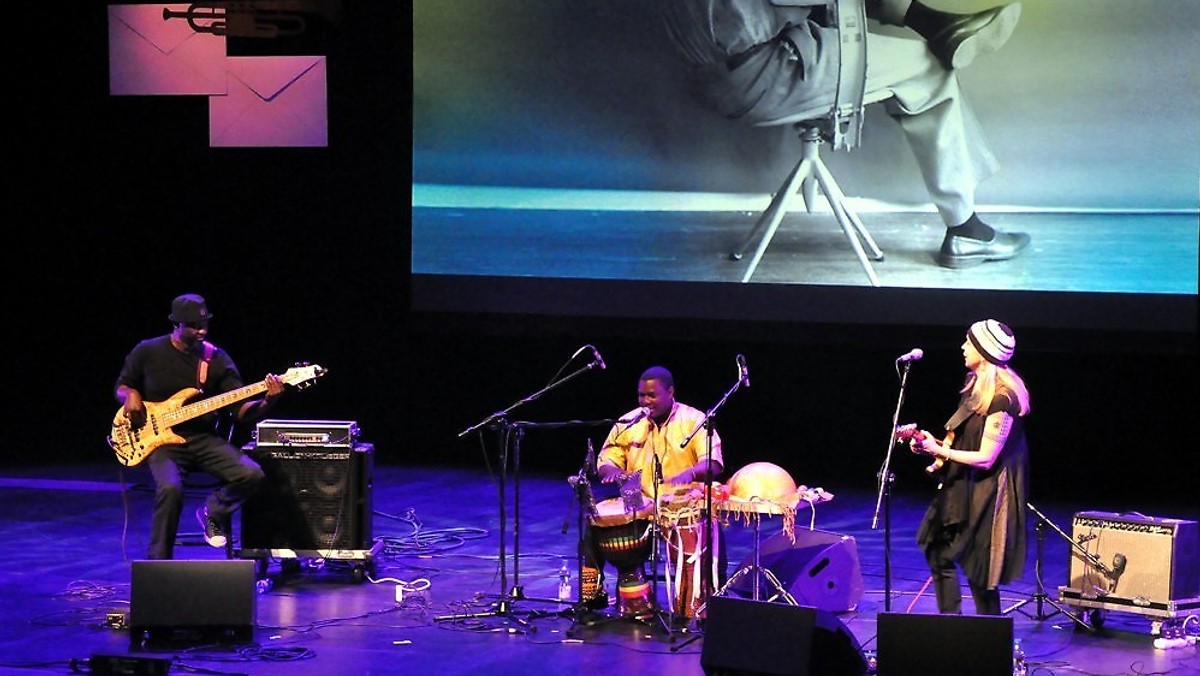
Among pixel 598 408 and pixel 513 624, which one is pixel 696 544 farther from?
pixel 598 408

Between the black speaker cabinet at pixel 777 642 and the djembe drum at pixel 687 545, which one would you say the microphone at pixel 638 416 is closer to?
the djembe drum at pixel 687 545

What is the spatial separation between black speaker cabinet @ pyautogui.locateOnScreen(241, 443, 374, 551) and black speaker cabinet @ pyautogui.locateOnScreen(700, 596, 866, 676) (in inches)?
121

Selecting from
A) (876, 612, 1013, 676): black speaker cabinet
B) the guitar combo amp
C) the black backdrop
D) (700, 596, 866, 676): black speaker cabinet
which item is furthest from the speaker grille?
the black backdrop

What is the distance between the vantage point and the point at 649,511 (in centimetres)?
791

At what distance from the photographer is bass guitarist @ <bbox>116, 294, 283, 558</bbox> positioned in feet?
29.2

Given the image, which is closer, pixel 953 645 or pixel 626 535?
pixel 953 645

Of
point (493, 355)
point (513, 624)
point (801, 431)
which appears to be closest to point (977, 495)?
point (513, 624)

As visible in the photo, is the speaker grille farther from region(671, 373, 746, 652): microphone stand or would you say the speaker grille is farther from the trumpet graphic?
the trumpet graphic

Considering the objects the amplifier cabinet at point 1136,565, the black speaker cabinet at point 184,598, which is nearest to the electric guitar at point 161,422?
the black speaker cabinet at point 184,598

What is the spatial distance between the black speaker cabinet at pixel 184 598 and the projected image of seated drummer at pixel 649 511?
5.75 feet

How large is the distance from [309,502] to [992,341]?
404 cm

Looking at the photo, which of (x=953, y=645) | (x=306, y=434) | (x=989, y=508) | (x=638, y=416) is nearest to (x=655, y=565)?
(x=638, y=416)

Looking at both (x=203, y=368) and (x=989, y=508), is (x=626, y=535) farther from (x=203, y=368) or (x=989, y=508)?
(x=203, y=368)

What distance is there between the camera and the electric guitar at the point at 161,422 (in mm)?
8922
